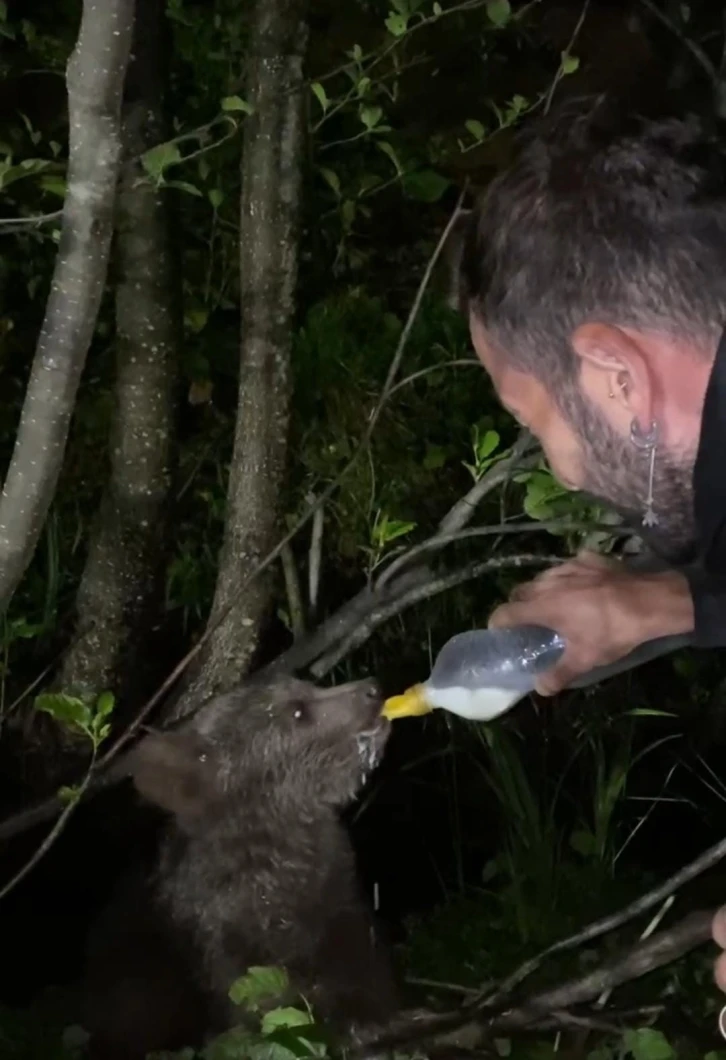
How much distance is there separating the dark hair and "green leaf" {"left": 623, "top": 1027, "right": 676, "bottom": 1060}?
811 millimetres

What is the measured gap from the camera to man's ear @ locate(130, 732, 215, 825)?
1751 mm

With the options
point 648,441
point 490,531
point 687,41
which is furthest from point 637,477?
point 687,41

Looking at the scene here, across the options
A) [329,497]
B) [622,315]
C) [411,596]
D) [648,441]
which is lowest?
[411,596]

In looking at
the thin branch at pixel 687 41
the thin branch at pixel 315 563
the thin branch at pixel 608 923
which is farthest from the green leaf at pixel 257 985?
the thin branch at pixel 687 41

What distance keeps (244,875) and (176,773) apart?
0.20m

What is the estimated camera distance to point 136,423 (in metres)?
1.76

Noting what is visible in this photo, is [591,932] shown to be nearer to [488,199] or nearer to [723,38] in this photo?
[488,199]

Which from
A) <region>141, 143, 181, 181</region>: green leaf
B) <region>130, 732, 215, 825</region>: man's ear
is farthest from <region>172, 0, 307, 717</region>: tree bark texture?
<region>141, 143, 181, 181</region>: green leaf

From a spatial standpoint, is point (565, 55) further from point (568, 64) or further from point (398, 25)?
point (398, 25)

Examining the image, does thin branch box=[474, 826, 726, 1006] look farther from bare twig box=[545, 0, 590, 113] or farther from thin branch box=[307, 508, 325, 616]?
bare twig box=[545, 0, 590, 113]

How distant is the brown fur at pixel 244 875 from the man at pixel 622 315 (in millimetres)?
671

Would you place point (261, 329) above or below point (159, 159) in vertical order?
below

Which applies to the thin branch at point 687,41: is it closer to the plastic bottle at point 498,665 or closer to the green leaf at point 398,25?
the green leaf at point 398,25

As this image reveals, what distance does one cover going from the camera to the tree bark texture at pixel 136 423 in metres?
1.63
